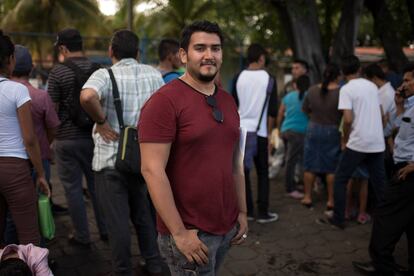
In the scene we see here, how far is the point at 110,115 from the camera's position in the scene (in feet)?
10.5

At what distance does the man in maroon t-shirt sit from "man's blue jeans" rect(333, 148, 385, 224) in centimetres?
282

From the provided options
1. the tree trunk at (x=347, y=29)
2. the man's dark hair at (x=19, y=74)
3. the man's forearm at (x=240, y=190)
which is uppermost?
the tree trunk at (x=347, y=29)

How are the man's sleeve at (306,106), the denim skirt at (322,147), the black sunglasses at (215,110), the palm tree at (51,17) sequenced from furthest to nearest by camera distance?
the palm tree at (51,17)
the man's sleeve at (306,106)
the denim skirt at (322,147)
the black sunglasses at (215,110)

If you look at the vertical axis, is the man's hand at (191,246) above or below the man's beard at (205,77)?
below

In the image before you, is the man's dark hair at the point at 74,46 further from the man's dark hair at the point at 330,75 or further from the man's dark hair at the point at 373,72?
the man's dark hair at the point at 373,72

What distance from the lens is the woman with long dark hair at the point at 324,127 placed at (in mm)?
5125

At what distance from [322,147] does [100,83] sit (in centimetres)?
319

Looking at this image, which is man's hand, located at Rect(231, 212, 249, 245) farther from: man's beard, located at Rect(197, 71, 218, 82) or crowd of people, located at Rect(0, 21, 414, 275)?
man's beard, located at Rect(197, 71, 218, 82)

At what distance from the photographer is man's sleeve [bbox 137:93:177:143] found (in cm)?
191

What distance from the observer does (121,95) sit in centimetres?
316

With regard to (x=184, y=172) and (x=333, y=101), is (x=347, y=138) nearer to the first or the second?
(x=333, y=101)

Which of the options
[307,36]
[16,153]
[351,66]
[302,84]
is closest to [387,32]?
[307,36]

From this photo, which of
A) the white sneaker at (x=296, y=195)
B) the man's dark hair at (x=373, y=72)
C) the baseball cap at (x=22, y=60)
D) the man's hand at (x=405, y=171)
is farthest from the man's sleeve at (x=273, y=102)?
the baseball cap at (x=22, y=60)

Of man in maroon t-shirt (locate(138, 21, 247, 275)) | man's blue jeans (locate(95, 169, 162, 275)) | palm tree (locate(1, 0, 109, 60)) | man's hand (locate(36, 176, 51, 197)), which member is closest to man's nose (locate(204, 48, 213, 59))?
man in maroon t-shirt (locate(138, 21, 247, 275))
